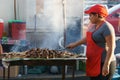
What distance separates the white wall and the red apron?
4463 mm

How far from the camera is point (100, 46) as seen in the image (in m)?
6.14

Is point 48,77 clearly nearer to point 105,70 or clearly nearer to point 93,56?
point 93,56

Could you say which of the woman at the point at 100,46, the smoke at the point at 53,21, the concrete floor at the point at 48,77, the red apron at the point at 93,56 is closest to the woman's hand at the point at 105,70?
the woman at the point at 100,46

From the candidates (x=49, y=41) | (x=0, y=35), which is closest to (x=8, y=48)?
(x=0, y=35)

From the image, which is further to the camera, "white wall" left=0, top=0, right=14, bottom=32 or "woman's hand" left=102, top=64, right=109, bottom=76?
"white wall" left=0, top=0, right=14, bottom=32

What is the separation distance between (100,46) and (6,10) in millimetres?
4817

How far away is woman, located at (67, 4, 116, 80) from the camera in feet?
19.6

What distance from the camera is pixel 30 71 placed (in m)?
9.91

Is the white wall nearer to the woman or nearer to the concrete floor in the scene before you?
the concrete floor

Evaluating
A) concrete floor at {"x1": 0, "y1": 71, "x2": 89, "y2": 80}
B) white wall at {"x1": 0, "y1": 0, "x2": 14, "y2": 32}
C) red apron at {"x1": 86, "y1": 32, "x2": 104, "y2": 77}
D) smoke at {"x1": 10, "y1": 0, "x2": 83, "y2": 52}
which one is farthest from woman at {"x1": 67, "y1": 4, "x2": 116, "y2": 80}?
white wall at {"x1": 0, "y1": 0, "x2": 14, "y2": 32}

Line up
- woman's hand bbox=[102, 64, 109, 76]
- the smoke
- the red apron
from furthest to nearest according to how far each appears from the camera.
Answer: the smoke < the red apron < woman's hand bbox=[102, 64, 109, 76]

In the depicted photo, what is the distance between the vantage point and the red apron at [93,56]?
20.3 feet

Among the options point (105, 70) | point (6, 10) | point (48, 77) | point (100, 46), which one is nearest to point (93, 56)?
point (100, 46)

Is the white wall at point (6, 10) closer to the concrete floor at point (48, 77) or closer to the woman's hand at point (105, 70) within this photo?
the concrete floor at point (48, 77)
